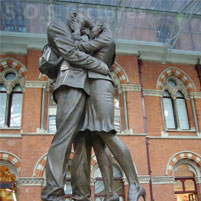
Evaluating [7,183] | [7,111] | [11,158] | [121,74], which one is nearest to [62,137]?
[11,158]

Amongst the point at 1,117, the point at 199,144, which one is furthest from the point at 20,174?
the point at 199,144

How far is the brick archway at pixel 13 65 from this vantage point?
1145 centimetres

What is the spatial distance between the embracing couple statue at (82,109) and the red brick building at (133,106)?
7.74 meters

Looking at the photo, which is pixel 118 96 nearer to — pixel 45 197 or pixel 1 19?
pixel 1 19

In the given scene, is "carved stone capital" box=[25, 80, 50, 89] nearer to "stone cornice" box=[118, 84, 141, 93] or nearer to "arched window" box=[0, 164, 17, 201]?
"arched window" box=[0, 164, 17, 201]

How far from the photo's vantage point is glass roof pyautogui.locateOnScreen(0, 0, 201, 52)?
11305mm

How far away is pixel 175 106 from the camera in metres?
12.2

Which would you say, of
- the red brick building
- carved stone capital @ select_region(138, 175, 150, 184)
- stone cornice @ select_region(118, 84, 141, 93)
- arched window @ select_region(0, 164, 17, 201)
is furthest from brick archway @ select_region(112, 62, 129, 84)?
arched window @ select_region(0, 164, 17, 201)

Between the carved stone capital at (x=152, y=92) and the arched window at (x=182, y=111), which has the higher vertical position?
the carved stone capital at (x=152, y=92)

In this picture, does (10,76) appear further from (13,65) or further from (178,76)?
(178,76)

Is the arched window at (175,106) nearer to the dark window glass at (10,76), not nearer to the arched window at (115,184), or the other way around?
the arched window at (115,184)

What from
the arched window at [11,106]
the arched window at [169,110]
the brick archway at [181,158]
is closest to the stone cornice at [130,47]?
the arched window at [11,106]

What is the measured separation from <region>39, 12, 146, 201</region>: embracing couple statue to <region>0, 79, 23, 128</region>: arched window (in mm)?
8851

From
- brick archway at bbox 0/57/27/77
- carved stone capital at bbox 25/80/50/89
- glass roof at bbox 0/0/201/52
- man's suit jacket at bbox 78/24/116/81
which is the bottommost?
man's suit jacket at bbox 78/24/116/81
